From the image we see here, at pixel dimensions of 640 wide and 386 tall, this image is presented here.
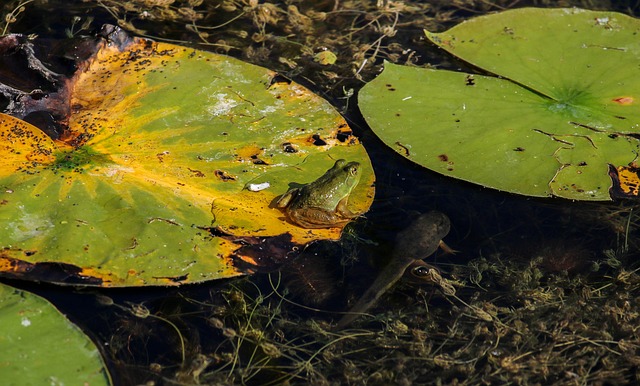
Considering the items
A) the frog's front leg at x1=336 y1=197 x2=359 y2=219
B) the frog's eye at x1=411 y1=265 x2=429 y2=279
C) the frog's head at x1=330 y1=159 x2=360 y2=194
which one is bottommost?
the frog's eye at x1=411 y1=265 x2=429 y2=279

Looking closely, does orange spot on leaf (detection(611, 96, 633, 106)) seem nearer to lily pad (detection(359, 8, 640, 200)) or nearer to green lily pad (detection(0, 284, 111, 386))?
lily pad (detection(359, 8, 640, 200))

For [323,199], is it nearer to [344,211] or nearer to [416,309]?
[344,211]

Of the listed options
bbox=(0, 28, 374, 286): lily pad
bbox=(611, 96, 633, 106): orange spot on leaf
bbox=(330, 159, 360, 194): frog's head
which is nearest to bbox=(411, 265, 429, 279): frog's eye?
bbox=(0, 28, 374, 286): lily pad

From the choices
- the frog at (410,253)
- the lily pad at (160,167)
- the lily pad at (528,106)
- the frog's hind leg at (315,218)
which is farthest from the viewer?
the lily pad at (528,106)

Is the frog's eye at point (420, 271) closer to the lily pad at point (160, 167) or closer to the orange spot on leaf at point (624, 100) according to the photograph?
the lily pad at point (160, 167)

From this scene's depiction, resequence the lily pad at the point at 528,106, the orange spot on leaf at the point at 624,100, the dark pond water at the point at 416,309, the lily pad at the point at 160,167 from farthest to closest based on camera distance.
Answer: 1. the orange spot on leaf at the point at 624,100
2. the lily pad at the point at 528,106
3. the lily pad at the point at 160,167
4. the dark pond water at the point at 416,309

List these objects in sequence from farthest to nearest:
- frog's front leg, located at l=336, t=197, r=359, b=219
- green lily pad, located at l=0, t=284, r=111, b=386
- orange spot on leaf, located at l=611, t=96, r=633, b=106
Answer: orange spot on leaf, located at l=611, t=96, r=633, b=106
frog's front leg, located at l=336, t=197, r=359, b=219
green lily pad, located at l=0, t=284, r=111, b=386

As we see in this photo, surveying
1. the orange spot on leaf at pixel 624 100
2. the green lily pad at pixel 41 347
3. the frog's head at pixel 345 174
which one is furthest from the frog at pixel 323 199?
the orange spot on leaf at pixel 624 100

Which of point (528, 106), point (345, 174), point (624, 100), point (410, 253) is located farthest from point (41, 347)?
point (624, 100)
